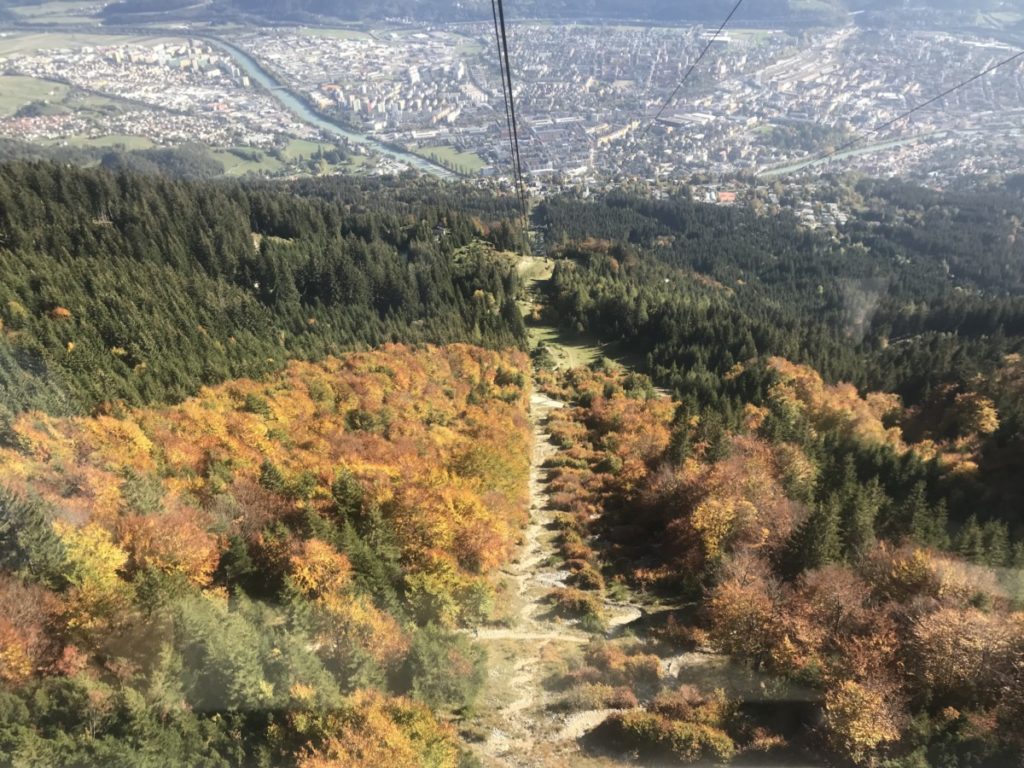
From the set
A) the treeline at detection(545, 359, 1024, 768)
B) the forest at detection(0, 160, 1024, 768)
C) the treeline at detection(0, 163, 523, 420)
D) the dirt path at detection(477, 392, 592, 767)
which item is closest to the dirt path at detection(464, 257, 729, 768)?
the dirt path at detection(477, 392, 592, 767)

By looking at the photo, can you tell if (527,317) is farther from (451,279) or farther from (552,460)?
(552,460)

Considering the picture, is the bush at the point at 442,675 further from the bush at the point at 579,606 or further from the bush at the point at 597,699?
the bush at the point at 579,606

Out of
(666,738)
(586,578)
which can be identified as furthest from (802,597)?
(586,578)

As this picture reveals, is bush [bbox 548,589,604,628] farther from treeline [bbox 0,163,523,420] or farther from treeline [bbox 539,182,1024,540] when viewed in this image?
treeline [bbox 0,163,523,420]

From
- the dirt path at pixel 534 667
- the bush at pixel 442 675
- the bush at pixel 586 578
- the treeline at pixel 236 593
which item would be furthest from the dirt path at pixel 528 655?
the bush at pixel 442 675

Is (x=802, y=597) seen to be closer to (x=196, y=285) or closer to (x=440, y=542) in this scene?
(x=440, y=542)
